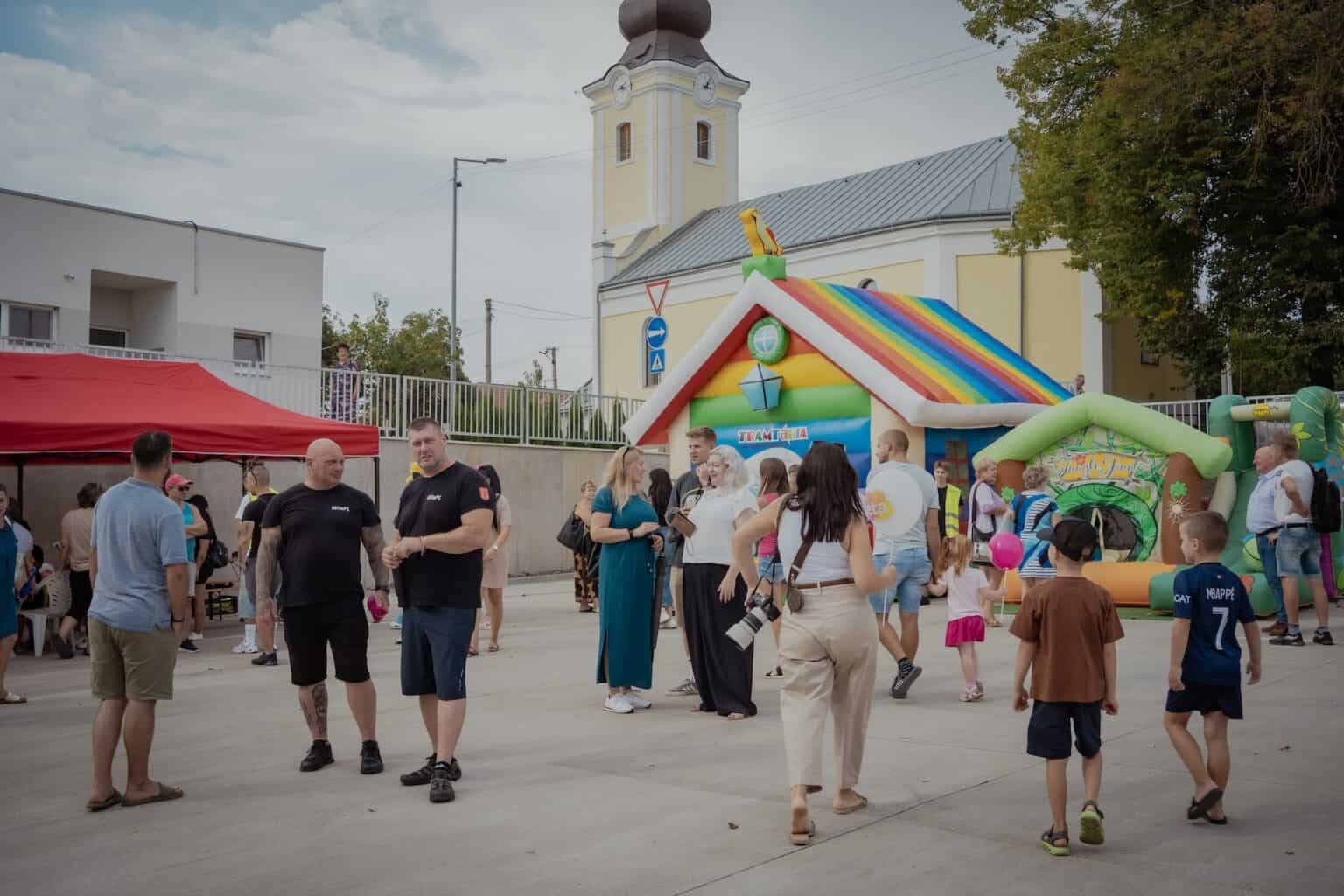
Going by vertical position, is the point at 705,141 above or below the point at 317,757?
above

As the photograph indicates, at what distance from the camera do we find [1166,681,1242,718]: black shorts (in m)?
5.39

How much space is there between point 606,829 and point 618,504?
333 cm

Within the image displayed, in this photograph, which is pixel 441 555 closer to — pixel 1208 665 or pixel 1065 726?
pixel 1065 726

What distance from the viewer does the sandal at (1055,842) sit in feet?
16.3

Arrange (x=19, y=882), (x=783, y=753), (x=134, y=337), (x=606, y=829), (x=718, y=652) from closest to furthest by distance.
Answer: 1. (x=19, y=882)
2. (x=606, y=829)
3. (x=783, y=753)
4. (x=718, y=652)
5. (x=134, y=337)

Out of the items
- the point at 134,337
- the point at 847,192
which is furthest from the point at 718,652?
the point at 847,192

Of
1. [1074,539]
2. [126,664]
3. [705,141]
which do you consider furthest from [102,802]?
[705,141]

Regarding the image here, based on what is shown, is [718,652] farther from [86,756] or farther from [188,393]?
[188,393]

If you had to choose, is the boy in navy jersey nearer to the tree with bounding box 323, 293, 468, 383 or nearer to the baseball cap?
the baseball cap

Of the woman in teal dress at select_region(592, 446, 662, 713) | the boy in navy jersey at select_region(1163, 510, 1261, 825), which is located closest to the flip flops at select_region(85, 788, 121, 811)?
the woman in teal dress at select_region(592, 446, 662, 713)

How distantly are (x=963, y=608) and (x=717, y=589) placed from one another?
1.81 metres

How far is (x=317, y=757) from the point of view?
6.91 metres

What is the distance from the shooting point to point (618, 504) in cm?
859

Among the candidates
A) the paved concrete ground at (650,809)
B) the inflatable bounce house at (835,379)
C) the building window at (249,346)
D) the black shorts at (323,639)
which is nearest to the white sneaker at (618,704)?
the paved concrete ground at (650,809)
